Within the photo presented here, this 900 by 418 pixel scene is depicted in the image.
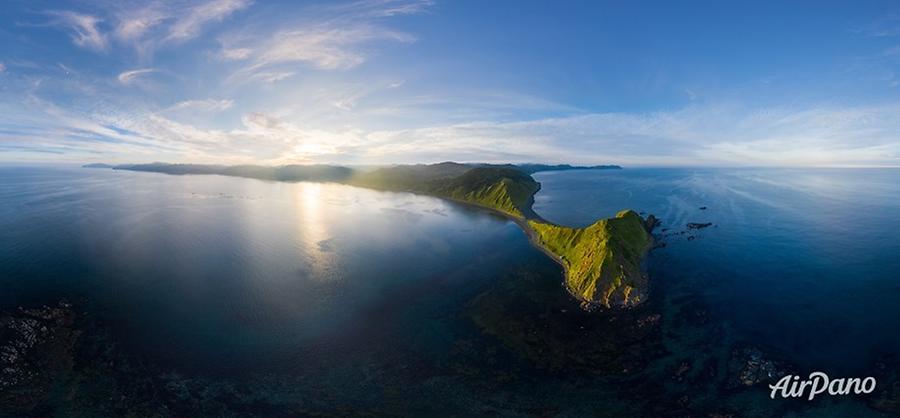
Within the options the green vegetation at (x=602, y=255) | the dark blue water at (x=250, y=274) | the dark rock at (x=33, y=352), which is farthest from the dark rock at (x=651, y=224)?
the dark rock at (x=33, y=352)

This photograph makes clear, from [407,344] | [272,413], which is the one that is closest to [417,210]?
[407,344]

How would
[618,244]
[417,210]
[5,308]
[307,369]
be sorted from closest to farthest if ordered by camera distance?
1. [307,369]
2. [5,308]
3. [618,244]
4. [417,210]

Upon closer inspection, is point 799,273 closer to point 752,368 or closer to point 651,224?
point 651,224

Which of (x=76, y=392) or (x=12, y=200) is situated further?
(x=12, y=200)

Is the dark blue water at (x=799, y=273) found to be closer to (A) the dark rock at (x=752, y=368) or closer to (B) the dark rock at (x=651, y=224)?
(B) the dark rock at (x=651, y=224)

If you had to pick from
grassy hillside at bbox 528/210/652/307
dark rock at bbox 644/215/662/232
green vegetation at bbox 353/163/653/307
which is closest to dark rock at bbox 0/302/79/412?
green vegetation at bbox 353/163/653/307

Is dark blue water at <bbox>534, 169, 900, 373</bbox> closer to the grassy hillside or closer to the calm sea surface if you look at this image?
the calm sea surface

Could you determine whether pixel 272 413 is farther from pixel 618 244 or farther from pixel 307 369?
pixel 618 244
